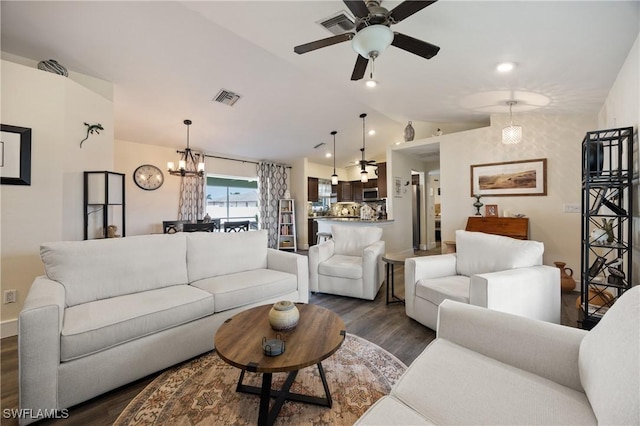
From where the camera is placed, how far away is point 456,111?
4.21 m

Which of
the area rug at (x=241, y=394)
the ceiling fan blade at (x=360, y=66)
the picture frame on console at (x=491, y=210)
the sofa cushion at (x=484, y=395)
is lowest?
the area rug at (x=241, y=394)

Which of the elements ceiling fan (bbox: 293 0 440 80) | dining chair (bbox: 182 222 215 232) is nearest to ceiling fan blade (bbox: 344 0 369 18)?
ceiling fan (bbox: 293 0 440 80)

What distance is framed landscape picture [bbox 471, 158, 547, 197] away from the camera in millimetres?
3949

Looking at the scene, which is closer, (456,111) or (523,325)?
(523,325)

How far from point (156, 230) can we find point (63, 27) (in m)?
3.71

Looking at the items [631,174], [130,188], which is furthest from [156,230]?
[631,174]

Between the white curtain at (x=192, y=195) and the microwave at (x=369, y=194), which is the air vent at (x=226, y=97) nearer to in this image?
the white curtain at (x=192, y=195)

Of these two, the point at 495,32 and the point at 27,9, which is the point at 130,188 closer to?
the point at 27,9

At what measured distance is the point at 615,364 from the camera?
83 cm

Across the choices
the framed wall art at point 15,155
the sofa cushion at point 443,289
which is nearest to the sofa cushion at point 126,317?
the framed wall art at point 15,155

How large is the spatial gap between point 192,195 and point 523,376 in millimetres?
6071

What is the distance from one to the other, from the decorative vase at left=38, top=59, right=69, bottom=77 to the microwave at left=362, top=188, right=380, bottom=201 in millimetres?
6908

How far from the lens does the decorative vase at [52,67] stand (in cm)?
267

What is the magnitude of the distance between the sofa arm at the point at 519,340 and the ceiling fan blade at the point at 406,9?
1.76m
